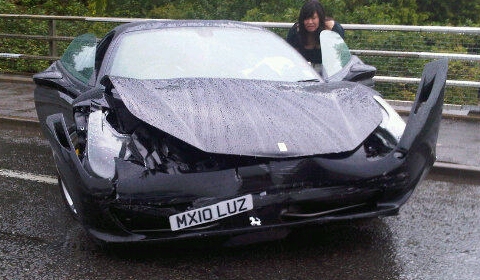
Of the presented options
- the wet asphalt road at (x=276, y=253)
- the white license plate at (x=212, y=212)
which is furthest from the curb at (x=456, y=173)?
the white license plate at (x=212, y=212)

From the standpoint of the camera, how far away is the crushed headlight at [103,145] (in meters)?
3.70

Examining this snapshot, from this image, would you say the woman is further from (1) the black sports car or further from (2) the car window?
(1) the black sports car

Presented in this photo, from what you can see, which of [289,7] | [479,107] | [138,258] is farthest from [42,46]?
[138,258]

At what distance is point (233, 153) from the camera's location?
3.58 meters

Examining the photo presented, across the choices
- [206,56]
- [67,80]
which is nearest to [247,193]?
[206,56]

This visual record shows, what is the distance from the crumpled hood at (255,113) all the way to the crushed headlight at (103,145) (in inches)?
7.2

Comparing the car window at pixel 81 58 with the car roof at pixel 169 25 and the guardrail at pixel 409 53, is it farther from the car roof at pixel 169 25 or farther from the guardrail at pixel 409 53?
the guardrail at pixel 409 53

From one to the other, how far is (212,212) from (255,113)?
722mm

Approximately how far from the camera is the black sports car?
3551 millimetres

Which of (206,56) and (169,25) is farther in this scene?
(169,25)

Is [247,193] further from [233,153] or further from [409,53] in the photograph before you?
[409,53]

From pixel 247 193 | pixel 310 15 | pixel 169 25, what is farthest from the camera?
pixel 310 15

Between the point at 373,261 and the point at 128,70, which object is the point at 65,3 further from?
the point at 373,261

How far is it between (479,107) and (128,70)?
5097 millimetres
